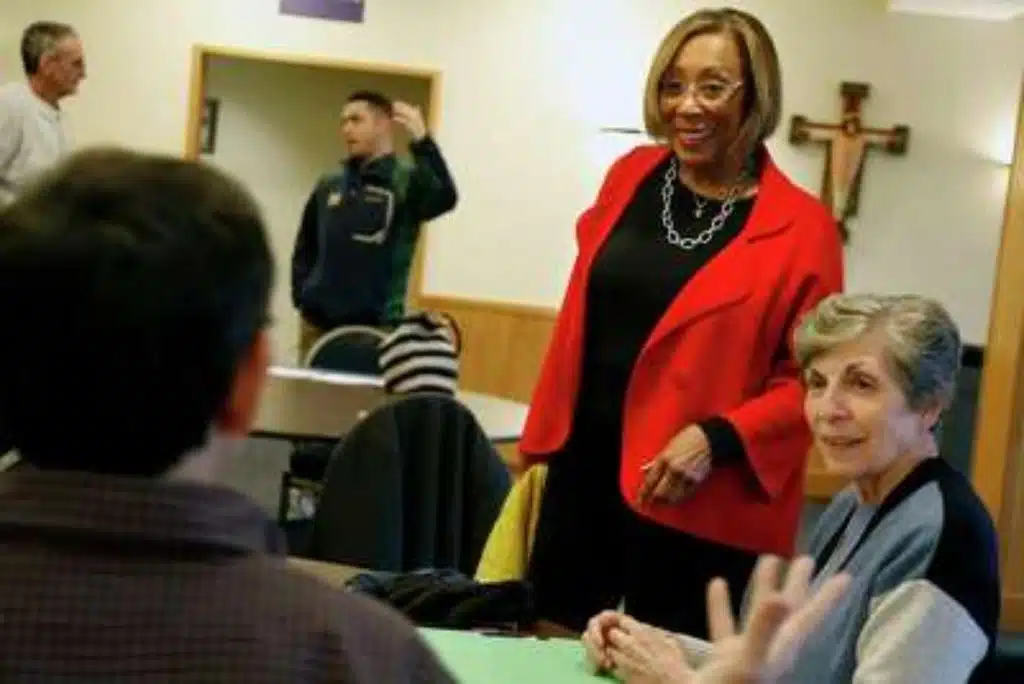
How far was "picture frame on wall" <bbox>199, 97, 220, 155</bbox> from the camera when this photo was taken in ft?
27.4

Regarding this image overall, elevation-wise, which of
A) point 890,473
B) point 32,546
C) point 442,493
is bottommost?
point 442,493

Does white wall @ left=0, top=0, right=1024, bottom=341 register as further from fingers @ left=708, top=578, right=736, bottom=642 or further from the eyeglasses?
fingers @ left=708, top=578, right=736, bottom=642

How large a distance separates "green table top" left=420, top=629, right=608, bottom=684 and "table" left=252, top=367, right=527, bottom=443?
4.36 feet

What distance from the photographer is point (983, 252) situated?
795 centimetres

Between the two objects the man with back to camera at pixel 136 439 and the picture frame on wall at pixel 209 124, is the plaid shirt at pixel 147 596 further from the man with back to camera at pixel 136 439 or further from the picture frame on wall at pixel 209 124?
the picture frame on wall at pixel 209 124

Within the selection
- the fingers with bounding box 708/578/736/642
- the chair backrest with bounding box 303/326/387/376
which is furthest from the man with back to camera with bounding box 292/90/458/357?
the fingers with bounding box 708/578/736/642

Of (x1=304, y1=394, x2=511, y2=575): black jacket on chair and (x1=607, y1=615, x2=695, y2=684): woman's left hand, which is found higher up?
(x1=607, y1=615, x2=695, y2=684): woman's left hand

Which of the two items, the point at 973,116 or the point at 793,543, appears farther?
the point at 973,116

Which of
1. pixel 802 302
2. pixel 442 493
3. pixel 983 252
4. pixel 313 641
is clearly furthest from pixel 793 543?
pixel 983 252

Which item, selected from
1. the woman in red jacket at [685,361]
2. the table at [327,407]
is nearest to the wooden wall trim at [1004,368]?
the table at [327,407]

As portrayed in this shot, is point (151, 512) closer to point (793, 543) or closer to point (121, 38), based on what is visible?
point (793, 543)

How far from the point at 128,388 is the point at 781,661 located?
48cm

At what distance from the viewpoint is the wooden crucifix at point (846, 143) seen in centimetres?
784

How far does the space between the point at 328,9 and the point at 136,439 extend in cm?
731
